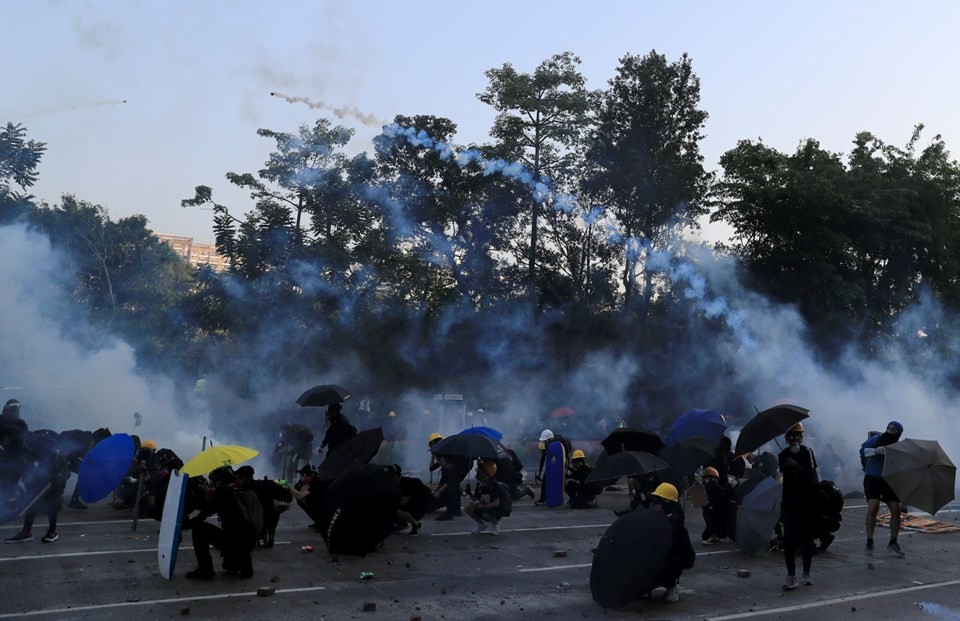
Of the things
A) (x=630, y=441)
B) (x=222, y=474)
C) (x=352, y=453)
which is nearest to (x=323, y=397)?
(x=352, y=453)

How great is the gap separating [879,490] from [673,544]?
4957 millimetres

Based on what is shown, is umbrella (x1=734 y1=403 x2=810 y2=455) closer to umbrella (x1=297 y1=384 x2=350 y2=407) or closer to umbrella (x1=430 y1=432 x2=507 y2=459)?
umbrella (x1=430 y1=432 x2=507 y2=459)

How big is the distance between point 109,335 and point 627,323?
803 inches

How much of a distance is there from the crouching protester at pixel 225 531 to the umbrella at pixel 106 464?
12.3ft

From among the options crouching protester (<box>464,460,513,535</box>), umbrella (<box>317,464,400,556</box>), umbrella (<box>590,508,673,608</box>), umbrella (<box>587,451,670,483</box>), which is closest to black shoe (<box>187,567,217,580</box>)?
umbrella (<box>317,464,400,556</box>)

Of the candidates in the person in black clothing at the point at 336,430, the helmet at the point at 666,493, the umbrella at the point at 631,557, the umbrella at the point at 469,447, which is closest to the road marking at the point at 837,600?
the umbrella at the point at 631,557

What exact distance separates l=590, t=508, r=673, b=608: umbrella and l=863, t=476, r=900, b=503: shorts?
17.3ft

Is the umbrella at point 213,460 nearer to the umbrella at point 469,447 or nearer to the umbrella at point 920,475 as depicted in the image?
the umbrella at point 469,447

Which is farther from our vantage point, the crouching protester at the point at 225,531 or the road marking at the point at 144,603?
the crouching protester at the point at 225,531

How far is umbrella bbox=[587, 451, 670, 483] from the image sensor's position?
11.8 m

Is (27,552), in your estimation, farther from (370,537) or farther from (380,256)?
(380,256)

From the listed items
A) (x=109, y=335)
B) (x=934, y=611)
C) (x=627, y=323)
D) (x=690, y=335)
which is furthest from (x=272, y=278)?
(x=934, y=611)

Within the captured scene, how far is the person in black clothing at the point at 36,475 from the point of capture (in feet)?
40.9

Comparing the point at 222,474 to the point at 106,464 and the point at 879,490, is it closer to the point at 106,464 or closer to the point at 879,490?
the point at 106,464
